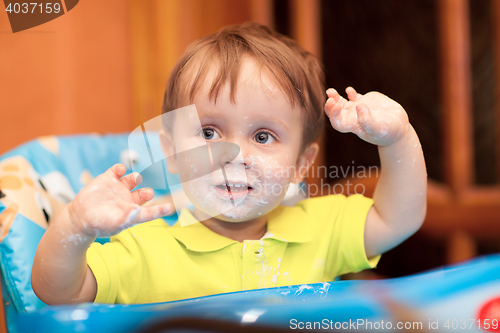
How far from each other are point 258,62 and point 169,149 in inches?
5.5

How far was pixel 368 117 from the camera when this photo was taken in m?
0.39

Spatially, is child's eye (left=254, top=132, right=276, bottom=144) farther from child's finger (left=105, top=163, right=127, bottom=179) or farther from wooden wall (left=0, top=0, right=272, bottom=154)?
wooden wall (left=0, top=0, right=272, bottom=154)

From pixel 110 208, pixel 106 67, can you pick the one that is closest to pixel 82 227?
pixel 110 208

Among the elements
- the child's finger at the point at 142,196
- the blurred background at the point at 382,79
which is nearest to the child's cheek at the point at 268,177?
the child's finger at the point at 142,196

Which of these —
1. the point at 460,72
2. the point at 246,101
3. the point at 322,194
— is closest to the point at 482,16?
the point at 460,72

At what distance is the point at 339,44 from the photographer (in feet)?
3.07

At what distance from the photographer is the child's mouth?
412mm

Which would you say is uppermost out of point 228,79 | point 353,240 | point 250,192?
point 228,79

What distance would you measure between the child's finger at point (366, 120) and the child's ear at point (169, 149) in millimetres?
201

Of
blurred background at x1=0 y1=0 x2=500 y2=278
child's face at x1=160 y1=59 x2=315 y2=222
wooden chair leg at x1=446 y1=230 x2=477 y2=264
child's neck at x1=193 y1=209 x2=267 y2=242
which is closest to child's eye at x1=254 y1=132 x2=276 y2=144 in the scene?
child's face at x1=160 y1=59 x2=315 y2=222

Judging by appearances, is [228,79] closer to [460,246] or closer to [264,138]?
[264,138]

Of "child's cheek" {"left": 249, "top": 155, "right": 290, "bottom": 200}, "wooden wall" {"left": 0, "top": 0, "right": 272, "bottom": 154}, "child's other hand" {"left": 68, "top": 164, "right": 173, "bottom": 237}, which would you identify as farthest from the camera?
"wooden wall" {"left": 0, "top": 0, "right": 272, "bottom": 154}

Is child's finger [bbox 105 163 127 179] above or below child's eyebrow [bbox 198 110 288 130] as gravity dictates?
below

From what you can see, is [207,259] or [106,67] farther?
[106,67]
